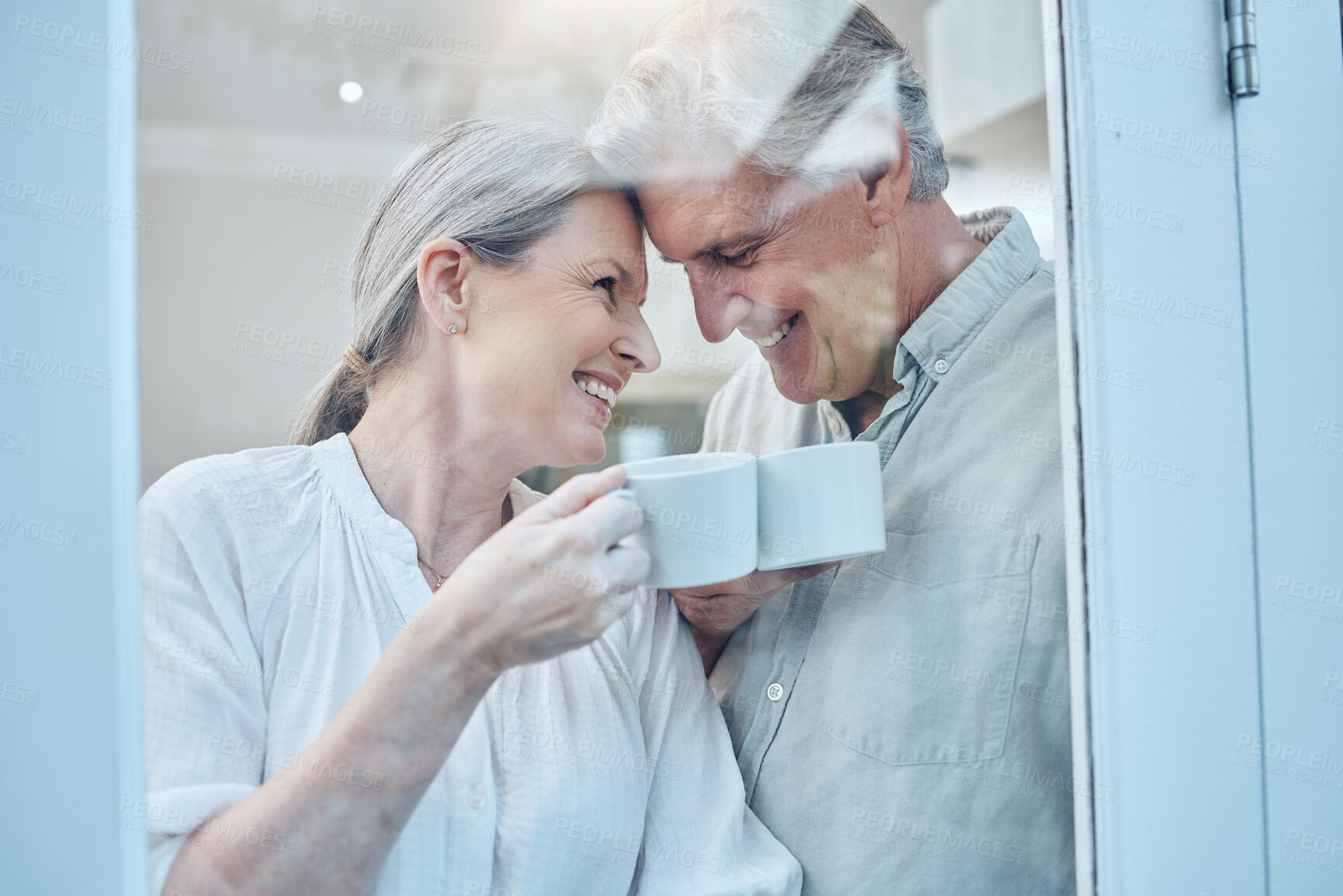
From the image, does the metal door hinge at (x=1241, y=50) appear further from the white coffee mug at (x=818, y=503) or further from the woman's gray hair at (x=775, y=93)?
the white coffee mug at (x=818, y=503)

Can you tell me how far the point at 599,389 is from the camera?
27.7 inches

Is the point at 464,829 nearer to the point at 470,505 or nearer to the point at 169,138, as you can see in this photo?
the point at 470,505

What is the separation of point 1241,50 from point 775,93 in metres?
0.36

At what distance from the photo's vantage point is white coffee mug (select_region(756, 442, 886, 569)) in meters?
0.66

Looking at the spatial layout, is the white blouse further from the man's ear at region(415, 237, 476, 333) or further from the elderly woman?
the man's ear at region(415, 237, 476, 333)

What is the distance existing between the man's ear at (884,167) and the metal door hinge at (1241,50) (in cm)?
25

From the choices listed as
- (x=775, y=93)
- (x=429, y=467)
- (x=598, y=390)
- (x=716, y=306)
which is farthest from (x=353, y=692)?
(x=775, y=93)

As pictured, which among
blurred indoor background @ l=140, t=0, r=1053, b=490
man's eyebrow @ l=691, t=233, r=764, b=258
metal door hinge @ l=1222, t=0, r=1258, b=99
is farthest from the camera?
man's eyebrow @ l=691, t=233, r=764, b=258

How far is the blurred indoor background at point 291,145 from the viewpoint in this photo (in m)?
0.53

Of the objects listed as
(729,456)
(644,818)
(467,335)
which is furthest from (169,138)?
(644,818)

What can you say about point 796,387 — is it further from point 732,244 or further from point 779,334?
point 732,244

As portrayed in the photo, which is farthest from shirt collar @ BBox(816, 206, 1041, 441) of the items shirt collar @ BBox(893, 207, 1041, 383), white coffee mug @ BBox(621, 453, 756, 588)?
white coffee mug @ BBox(621, 453, 756, 588)

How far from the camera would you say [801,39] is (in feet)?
2.58

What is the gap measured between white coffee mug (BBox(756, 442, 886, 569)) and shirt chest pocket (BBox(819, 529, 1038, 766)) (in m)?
0.09
